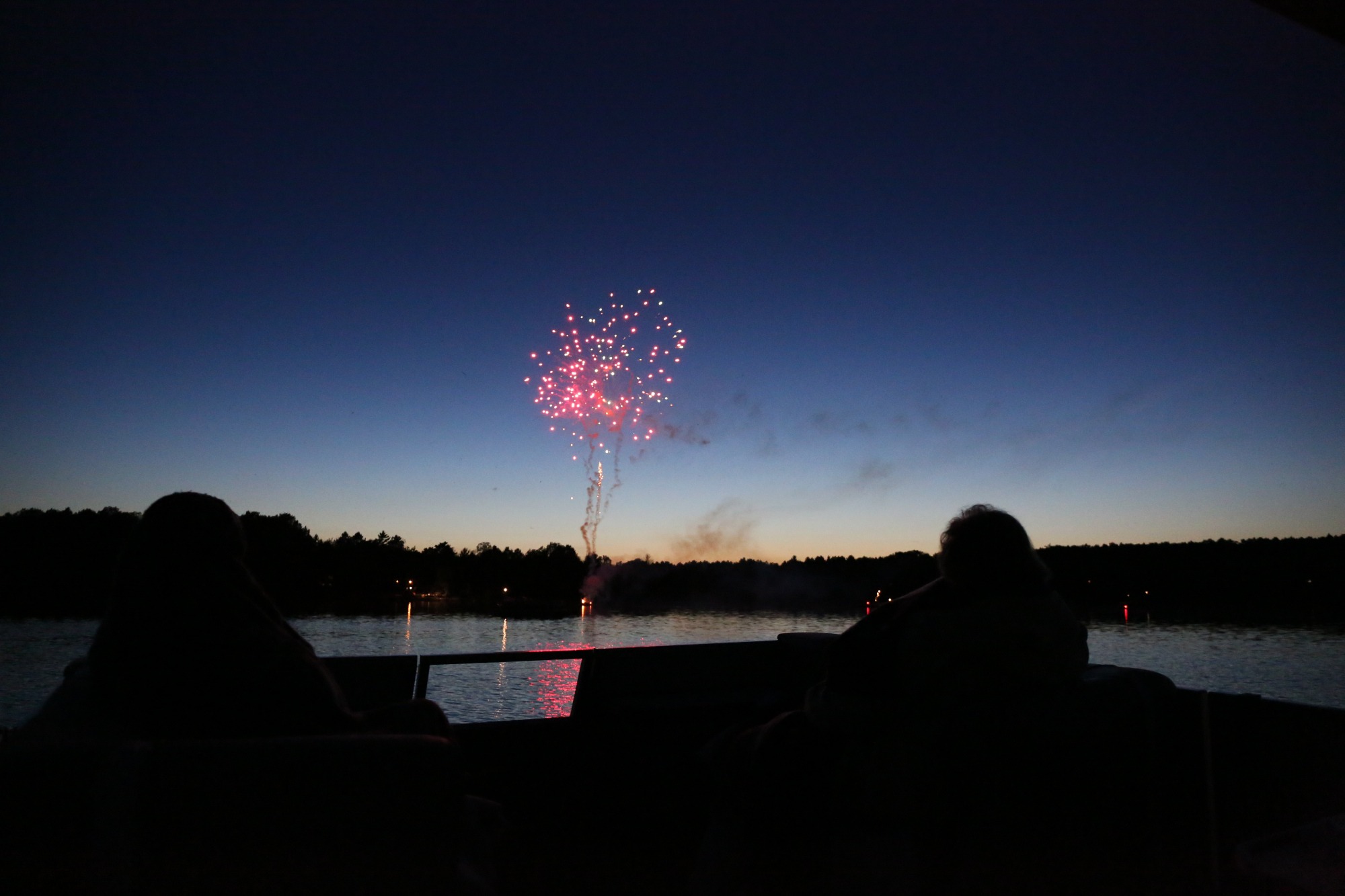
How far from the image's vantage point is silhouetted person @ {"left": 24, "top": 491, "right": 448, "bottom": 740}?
5.58ft

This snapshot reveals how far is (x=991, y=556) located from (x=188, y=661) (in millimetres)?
2028

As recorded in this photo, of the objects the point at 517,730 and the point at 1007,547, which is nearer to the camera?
the point at 1007,547

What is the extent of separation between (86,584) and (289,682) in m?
93.0

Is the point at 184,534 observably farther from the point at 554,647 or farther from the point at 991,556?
the point at 554,647

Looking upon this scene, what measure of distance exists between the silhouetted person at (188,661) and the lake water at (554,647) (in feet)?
9.53

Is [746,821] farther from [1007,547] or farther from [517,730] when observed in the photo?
[517,730]

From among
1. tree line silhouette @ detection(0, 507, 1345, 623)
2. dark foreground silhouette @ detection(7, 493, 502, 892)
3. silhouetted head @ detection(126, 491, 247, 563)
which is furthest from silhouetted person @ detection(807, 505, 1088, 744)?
tree line silhouette @ detection(0, 507, 1345, 623)

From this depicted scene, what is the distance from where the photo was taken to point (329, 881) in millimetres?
1404

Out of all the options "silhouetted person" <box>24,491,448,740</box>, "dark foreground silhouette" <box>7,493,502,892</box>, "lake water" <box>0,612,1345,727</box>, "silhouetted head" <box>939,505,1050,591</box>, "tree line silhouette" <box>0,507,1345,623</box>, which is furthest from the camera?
"tree line silhouette" <box>0,507,1345,623</box>

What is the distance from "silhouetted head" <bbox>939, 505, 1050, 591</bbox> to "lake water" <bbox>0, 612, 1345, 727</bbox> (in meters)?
2.99

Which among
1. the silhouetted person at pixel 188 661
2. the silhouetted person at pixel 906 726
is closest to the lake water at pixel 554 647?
the silhouetted person at pixel 906 726

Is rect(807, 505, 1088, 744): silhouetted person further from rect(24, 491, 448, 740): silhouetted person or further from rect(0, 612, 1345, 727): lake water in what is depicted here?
rect(0, 612, 1345, 727): lake water

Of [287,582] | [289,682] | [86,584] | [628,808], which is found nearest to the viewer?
[289,682]

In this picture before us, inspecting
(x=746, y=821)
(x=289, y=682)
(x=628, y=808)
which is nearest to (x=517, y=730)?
(x=628, y=808)
